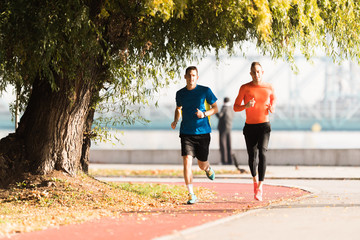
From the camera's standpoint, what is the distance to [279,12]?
31.0 ft

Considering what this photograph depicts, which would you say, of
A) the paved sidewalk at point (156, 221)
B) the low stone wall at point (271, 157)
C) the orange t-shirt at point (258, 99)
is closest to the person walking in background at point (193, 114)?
the orange t-shirt at point (258, 99)

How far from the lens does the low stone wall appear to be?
2356cm

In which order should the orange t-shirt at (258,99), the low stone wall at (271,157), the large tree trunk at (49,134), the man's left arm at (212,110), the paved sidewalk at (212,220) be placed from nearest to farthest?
the paved sidewalk at (212,220) < the man's left arm at (212,110) < the orange t-shirt at (258,99) < the large tree trunk at (49,134) < the low stone wall at (271,157)

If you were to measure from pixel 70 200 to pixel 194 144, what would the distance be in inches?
75.8

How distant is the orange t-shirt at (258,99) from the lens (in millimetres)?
9906

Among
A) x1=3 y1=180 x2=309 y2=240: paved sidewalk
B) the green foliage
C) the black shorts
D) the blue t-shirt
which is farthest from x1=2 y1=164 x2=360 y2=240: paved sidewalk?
the green foliage

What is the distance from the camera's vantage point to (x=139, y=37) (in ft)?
33.8

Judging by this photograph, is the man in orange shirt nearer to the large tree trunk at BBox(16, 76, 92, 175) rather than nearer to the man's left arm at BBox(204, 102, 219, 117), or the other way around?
the man's left arm at BBox(204, 102, 219, 117)

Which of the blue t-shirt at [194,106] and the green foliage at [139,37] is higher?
the green foliage at [139,37]

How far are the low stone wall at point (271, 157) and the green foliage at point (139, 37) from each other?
12548mm

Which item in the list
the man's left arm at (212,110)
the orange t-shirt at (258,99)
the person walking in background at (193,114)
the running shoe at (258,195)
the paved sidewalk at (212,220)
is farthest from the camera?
the running shoe at (258,195)

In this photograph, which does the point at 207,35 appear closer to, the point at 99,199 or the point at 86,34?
the point at 86,34

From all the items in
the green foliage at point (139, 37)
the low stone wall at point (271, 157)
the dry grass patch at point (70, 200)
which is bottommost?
the dry grass patch at point (70, 200)

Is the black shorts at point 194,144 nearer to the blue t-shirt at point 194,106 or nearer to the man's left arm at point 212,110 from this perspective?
the blue t-shirt at point 194,106
